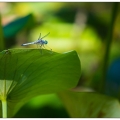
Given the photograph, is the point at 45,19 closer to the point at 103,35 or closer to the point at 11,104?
the point at 103,35

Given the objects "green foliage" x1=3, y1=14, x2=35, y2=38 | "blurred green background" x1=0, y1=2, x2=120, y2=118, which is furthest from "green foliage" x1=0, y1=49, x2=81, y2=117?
"blurred green background" x1=0, y1=2, x2=120, y2=118

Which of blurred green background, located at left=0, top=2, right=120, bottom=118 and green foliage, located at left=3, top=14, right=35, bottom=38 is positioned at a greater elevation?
green foliage, located at left=3, top=14, right=35, bottom=38

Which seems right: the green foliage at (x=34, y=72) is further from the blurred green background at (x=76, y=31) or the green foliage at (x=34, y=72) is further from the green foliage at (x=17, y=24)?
the blurred green background at (x=76, y=31)

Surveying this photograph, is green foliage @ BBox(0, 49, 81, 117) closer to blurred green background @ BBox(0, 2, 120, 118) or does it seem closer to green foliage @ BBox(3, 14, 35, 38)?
green foliage @ BBox(3, 14, 35, 38)

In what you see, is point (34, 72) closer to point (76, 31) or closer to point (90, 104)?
point (90, 104)

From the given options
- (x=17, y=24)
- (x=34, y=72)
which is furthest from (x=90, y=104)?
(x=17, y=24)

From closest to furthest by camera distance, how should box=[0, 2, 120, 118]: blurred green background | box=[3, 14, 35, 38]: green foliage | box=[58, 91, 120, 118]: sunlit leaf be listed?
box=[58, 91, 120, 118]: sunlit leaf → box=[3, 14, 35, 38]: green foliage → box=[0, 2, 120, 118]: blurred green background
